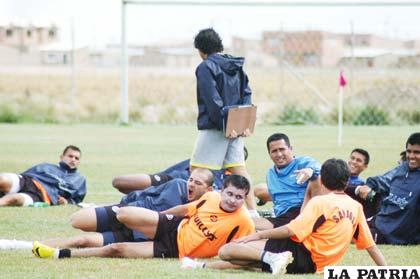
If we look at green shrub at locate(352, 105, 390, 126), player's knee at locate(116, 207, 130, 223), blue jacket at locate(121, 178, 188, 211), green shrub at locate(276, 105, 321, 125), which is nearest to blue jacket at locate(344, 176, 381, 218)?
blue jacket at locate(121, 178, 188, 211)

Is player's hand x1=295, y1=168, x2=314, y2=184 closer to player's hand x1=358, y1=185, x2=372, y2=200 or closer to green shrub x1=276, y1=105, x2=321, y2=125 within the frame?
player's hand x1=358, y1=185, x2=372, y2=200

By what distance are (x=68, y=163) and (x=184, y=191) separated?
3.23 metres

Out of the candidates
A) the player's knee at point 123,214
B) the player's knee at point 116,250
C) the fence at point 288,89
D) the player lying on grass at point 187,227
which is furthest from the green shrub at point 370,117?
the player's knee at point 116,250

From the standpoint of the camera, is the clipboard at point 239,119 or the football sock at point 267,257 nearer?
the football sock at point 267,257

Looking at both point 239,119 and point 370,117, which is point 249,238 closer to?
point 239,119

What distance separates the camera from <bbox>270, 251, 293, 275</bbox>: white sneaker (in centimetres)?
812

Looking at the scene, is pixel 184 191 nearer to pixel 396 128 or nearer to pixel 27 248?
pixel 27 248

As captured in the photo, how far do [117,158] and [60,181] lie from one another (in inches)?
232

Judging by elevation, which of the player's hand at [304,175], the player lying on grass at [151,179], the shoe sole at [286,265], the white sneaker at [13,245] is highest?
the player's hand at [304,175]

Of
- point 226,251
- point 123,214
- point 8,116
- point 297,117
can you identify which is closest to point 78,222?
point 123,214

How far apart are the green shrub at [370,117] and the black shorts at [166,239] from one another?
1869 centimetres

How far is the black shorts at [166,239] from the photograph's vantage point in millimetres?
9156

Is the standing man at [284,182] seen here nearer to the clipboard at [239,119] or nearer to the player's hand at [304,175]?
the player's hand at [304,175]

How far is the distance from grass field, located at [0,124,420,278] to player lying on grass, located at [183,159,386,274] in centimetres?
18
